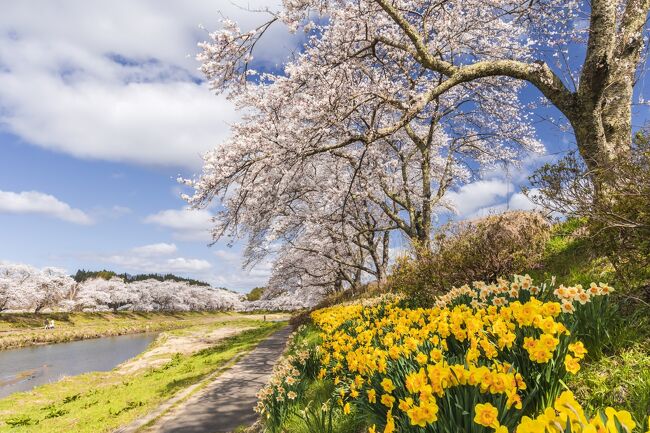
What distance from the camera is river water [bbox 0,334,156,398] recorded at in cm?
2123

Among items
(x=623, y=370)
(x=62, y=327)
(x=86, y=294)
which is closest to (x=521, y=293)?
(x=623, y=370)

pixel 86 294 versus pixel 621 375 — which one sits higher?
pixel 86 294

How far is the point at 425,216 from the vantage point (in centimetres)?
1261

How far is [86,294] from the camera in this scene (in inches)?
2896


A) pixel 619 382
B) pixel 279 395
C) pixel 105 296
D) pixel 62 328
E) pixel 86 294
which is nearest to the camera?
pixel 619 382

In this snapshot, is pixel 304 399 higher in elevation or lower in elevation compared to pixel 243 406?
higher

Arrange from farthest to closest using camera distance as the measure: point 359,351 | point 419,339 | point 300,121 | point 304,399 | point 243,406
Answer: point 300,121 < point 243,406 < point 304,399 < point 359,351 < point 419,339

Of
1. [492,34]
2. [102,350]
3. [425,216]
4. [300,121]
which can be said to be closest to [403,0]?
[492,34]

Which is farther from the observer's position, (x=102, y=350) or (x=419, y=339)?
(x=102, y=350)

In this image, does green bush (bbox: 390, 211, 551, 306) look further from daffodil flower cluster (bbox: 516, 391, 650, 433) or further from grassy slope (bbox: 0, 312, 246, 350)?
grassy slope (bbox: 0, 312, 246, 350)

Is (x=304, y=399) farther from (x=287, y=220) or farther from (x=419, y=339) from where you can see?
(x=287, y=220)

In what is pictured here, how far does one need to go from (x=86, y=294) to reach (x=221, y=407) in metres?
78.6

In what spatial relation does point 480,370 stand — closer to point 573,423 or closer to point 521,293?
point 573,423

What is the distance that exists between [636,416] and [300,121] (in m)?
9.54
